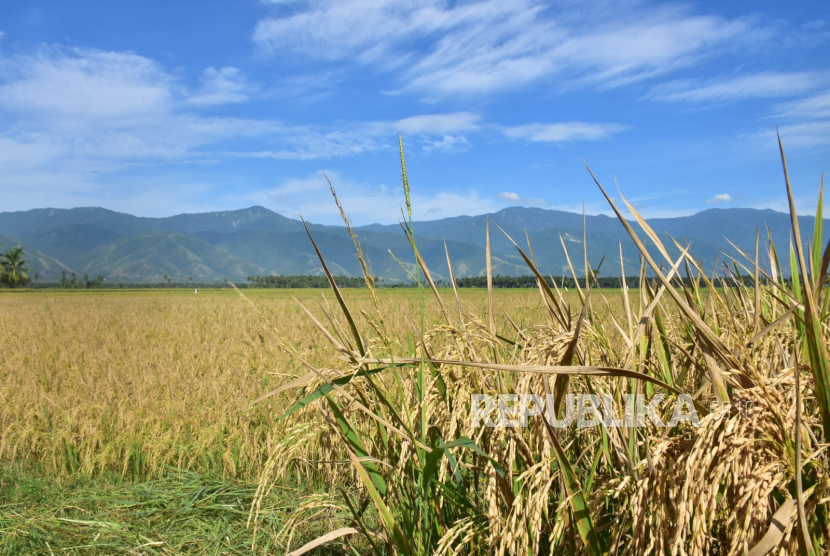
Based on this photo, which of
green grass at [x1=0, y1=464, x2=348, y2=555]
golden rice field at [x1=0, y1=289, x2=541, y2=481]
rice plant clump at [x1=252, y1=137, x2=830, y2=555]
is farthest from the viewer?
golden rice field at [x1=0, y1=289, x2=541, y2=481]

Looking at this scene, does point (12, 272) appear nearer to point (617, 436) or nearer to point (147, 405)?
point (147, 405)

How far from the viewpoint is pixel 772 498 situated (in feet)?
4.34

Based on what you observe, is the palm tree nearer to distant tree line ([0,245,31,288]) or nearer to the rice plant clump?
distant tree line ([0,245,31,288])

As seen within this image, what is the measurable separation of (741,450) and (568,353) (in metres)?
0.46

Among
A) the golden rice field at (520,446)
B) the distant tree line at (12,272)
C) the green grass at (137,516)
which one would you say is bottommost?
the green grass at (137,516)

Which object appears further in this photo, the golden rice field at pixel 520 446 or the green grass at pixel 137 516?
the green grass at pixel 137 516

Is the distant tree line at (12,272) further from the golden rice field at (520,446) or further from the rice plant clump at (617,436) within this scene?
the rice plant clump at (617,436)

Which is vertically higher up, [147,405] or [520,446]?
[520,446]

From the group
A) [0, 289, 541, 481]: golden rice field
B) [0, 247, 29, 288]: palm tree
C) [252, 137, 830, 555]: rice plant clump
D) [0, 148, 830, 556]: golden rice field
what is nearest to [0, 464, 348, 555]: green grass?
[0, 148, 830, 556]: golden rice field

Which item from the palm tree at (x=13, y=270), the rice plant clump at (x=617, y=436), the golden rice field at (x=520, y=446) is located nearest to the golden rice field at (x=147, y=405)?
the golden rice field at (x=520, y=446)

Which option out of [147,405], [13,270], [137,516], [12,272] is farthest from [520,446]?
[12,272]

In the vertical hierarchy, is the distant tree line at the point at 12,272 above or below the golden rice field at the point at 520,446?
above

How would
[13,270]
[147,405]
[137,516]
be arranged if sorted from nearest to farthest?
[137,516] → [147,405] → [13,270]

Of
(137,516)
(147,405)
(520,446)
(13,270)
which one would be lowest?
(137,516)
